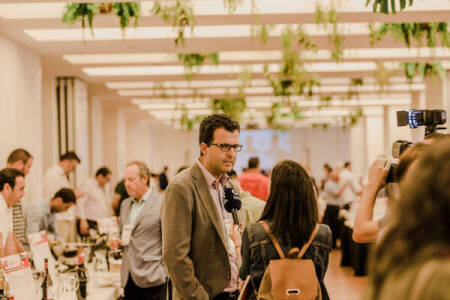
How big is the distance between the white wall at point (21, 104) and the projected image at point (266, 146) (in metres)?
18.8

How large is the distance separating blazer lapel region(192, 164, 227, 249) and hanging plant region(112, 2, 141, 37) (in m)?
2.84

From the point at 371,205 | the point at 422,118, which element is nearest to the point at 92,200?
the point at 422,118

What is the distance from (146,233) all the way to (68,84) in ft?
18.5

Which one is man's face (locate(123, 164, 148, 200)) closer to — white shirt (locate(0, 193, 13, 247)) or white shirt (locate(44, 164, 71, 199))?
white shirt (locate(0, 193, 13, 247))

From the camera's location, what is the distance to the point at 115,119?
548 inches

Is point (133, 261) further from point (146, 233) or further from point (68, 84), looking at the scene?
point (68, 84)

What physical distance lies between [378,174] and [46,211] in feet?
12.5

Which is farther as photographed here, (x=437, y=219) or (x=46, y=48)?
(x=46, y=48)

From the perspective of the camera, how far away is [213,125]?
2.71m

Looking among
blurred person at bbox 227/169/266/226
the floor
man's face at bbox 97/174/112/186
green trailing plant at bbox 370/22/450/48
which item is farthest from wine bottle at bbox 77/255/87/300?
man's face at bbox 97/174/112/186

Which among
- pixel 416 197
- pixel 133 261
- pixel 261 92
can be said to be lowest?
pixel 133 261

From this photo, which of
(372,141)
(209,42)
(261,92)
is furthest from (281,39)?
(372,141)

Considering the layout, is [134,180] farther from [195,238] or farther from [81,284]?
[195,238]

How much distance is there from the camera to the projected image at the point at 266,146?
25328 mm
